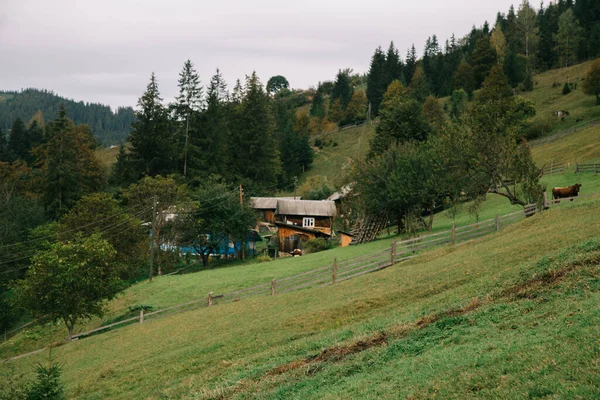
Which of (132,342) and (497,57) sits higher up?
(497,57)

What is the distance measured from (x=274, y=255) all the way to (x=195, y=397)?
45.6m

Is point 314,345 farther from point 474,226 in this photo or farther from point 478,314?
point 474,226

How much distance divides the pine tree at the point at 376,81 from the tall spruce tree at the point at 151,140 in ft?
221

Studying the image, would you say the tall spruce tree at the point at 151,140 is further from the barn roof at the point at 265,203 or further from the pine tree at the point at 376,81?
the pine tree at the point at 376,81

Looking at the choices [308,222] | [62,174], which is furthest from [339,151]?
[62,174]

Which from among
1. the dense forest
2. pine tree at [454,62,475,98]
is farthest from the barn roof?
pine tree at [454,62,475,98]

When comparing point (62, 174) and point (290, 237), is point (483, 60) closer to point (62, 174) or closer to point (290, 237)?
point (290, 237)

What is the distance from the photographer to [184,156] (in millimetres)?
79625

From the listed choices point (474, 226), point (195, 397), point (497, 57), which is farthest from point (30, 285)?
point (497, 57)

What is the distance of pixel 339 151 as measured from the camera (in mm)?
114375

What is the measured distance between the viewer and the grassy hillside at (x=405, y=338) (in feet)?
30.3

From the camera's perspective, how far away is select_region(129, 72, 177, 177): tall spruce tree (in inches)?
3046

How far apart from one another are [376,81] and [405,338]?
130 metres

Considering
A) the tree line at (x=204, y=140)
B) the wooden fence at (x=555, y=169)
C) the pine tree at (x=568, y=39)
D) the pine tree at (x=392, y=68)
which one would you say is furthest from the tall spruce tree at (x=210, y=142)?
the pine tree at (x=568, y=39)
